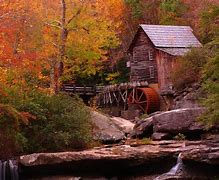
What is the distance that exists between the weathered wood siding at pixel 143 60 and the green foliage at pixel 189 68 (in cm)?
925

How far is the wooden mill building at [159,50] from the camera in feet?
115

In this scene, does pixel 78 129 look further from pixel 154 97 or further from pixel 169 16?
pixel 169 16

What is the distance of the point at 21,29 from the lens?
2056cm

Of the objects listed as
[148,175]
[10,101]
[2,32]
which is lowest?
[148,175]

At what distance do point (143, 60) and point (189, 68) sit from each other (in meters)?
11.5

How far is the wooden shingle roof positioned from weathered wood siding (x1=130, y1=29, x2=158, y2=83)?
76 cm

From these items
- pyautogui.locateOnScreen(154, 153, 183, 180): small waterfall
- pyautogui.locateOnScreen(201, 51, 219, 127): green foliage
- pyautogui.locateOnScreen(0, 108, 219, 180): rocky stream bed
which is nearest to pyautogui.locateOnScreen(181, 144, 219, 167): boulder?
pyautogui.locateOnScreen(0, 108, 219, 180): rocky stream bed

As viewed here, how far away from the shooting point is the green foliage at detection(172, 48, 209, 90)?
2606 centimetres

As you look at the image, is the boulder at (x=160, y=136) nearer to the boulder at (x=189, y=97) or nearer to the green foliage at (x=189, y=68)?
the boulder at (x=189, y=97)

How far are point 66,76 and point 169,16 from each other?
14.6 m

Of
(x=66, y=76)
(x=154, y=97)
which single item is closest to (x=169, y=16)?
(x=154, y=97)

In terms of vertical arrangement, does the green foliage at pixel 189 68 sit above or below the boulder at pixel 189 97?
above

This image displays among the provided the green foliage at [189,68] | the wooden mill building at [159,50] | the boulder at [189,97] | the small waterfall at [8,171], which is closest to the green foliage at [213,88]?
the small waterfall at [8,171]

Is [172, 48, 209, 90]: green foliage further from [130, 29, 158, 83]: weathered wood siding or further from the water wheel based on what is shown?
[130, 29, 158, 83]: weathered wood siding
